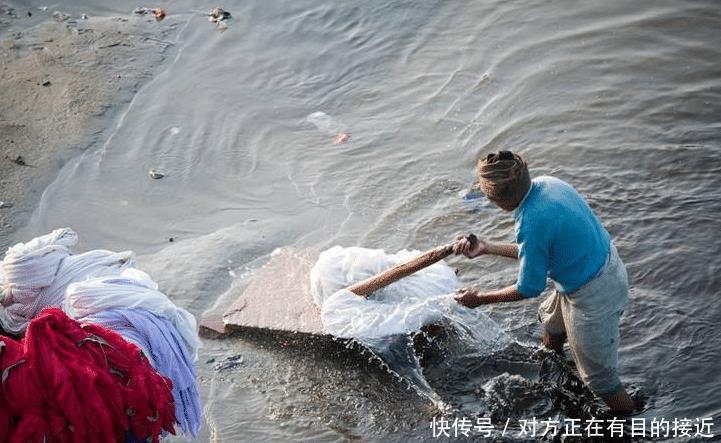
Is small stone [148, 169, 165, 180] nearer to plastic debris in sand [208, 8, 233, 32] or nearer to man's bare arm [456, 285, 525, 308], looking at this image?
plastic debris in sand [208, 8, 233, 32]

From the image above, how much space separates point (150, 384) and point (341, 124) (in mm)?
4685

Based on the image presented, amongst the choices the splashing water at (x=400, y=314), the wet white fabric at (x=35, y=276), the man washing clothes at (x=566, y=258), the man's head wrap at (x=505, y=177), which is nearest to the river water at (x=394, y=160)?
the splashing water at (x=400, y=314)

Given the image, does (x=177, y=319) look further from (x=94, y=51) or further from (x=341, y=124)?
(x=94, y=51)

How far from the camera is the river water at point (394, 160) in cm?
499

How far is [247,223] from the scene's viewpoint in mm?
6461

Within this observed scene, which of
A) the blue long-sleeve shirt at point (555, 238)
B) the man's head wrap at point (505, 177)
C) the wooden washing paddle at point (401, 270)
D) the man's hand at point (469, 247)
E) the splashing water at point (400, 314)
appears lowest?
the splashing water at point (400, 314)

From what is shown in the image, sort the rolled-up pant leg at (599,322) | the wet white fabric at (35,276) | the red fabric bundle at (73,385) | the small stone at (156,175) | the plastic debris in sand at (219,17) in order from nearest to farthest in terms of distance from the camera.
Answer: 1. the red fabric bundle at (73,385)
2. the wet white fabric at (35,276)
3. the rolled-up pant leg at (599,322)
4. the small stone at (156,175)
5. the plastic debris in sand at (219,17)

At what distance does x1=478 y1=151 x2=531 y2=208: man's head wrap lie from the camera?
3758mm

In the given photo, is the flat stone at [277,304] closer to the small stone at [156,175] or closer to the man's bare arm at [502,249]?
the man's bare arm at [502,249]

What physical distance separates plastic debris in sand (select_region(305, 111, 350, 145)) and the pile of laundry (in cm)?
361

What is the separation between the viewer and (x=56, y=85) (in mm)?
8344

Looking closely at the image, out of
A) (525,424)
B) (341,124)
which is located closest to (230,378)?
(525,424)

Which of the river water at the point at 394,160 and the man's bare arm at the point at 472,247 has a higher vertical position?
the man's bare arm at the point at 472,247

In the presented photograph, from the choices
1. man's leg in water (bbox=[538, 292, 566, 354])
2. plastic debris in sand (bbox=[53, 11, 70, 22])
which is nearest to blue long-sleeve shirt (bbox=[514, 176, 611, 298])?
man's leg in water (bbox=[538, 292, 566, 354])
